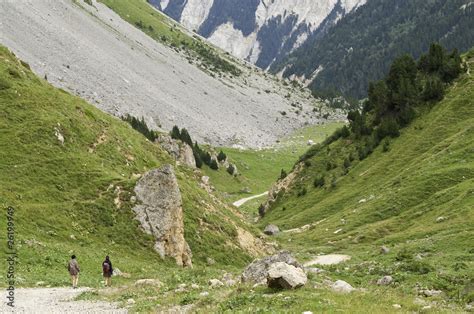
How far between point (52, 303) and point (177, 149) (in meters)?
83.7

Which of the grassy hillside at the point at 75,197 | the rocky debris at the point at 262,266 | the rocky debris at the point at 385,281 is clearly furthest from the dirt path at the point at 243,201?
the rocky debris at the point at 262,266

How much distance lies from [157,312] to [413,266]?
14392 mm

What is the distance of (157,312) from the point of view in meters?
18.7

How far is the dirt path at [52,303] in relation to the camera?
20000 millimetres

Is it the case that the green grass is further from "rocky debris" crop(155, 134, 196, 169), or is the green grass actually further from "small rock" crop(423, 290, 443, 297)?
"small rock" crop(423, 290, 443, 297)

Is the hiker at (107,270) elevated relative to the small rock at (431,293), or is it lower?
lower

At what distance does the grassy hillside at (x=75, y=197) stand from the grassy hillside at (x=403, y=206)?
10883 millimetres

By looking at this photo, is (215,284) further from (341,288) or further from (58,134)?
(58,134)

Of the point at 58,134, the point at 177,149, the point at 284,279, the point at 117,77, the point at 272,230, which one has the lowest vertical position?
the point at 177,149

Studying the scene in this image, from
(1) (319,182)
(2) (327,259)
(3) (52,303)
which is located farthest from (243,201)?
(3) (52,303)

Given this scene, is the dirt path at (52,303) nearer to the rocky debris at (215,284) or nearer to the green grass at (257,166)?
the rocky debris at (215,284)

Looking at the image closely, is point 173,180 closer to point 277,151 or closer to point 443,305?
point 443,305

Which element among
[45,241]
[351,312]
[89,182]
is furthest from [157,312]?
[89,182]

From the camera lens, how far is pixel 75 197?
132 feet
